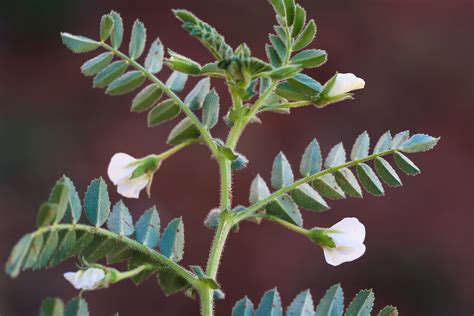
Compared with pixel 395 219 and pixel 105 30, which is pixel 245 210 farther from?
pixel 395 219

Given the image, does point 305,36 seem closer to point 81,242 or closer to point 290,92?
point 290,92

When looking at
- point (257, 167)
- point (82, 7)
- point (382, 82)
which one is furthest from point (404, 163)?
point (82, 7)

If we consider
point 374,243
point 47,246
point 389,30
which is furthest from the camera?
point 389,30

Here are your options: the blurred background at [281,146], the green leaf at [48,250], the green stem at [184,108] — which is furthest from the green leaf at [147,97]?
the blurred background at [281,146]

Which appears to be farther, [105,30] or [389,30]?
[389,30]

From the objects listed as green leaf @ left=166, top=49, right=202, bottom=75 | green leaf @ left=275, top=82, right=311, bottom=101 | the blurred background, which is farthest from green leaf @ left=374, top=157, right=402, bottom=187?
the blurred background

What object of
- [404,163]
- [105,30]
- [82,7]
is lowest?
[404,163]
